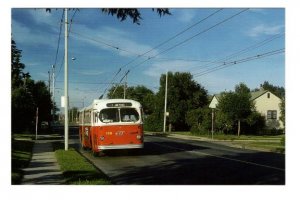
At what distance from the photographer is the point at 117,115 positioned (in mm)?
23344

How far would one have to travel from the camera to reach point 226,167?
58.9 feet

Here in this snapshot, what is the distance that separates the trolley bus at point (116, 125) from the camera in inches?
903

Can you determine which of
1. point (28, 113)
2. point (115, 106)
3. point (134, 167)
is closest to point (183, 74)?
point (28, 113)

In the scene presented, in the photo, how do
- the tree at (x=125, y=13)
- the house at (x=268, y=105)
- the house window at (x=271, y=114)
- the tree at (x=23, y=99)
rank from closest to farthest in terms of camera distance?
the tree at (x=125, y=13) → the tree at (x=23, y=99) → the house at (x=268, y=105) → the house window at (x=271, y=114)

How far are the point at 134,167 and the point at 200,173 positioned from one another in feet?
10.2

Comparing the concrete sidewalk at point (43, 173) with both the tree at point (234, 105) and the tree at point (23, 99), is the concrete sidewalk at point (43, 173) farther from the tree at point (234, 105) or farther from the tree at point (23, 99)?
the tree at point (234, 105)

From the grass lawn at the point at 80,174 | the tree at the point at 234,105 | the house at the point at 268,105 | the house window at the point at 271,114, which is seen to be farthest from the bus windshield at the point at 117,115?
the house window at the point at 271,114

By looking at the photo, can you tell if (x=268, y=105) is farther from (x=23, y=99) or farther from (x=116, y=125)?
(x=116, y=125)

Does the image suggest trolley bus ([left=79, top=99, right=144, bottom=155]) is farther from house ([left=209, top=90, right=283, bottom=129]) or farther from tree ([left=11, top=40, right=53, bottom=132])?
house ([left=209, top=90, right=283, bottom=129])

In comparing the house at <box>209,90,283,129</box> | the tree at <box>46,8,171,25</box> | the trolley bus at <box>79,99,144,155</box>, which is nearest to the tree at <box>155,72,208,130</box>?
the house at <box>209,90,283,129</box>

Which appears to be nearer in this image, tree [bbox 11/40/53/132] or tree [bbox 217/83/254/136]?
tree [bbox 11/40/53/132]

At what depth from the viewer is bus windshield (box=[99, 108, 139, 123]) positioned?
76.3 ft

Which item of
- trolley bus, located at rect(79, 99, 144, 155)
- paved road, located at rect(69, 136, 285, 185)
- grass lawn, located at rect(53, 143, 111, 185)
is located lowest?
paved road, located at rect(69, 136, 285, 185)
